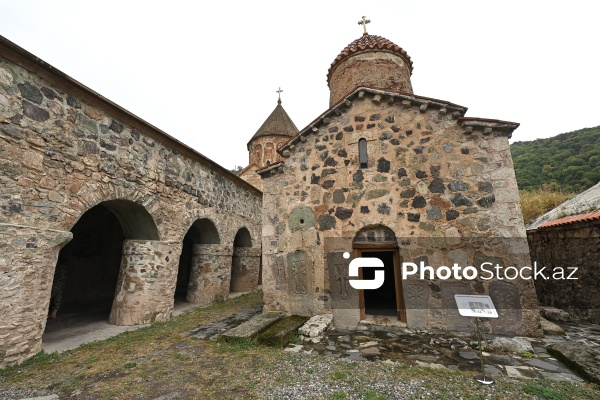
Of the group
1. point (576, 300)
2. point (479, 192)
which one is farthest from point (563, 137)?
point (479, 192)

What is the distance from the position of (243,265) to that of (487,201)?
8.96 meters

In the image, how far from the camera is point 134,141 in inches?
233

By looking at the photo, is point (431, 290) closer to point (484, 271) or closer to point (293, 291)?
Answer: point (484, 271)

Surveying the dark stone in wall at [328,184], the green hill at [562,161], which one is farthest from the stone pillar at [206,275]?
the green hill at [562,161]

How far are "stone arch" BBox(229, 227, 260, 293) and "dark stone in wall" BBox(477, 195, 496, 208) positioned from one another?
8135 mm

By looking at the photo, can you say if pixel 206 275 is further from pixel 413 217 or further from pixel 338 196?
pixel 413 217

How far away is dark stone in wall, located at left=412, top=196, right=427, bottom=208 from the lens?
5.80 meters

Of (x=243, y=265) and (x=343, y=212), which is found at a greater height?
(x=343, y=212)

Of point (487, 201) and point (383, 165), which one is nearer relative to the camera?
point (487, 201)

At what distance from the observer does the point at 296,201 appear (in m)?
6.91

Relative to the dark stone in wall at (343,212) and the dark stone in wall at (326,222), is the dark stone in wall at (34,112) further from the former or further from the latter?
the dark stone in wall at (343,212)

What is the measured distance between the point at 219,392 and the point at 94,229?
884 centimetres

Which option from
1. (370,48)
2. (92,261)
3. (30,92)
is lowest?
(92,261)

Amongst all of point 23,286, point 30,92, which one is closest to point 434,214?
point 23,286
